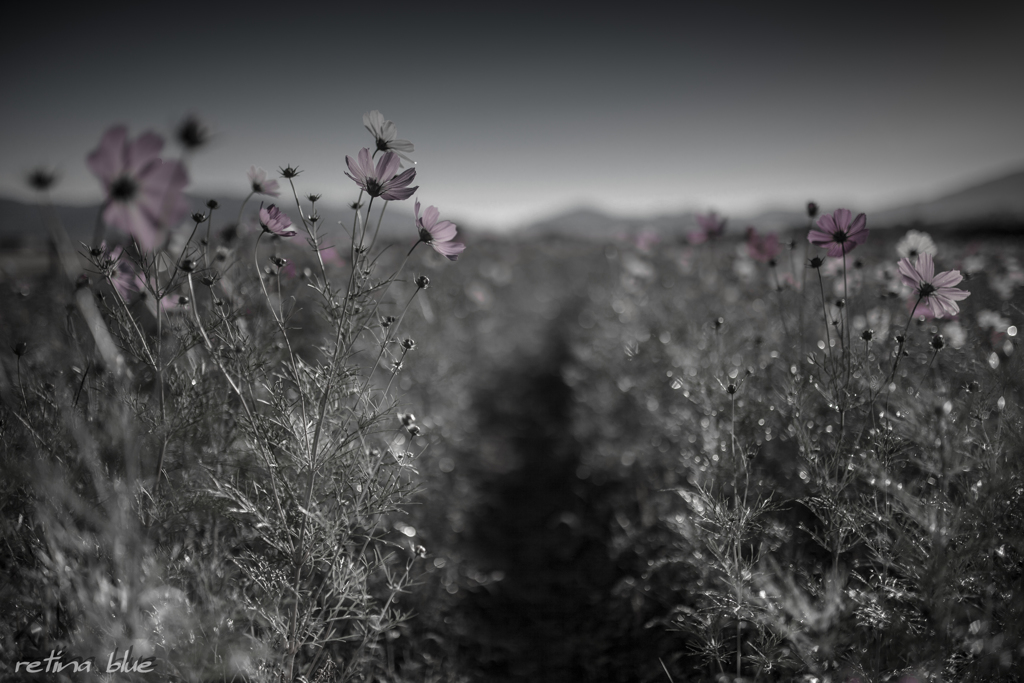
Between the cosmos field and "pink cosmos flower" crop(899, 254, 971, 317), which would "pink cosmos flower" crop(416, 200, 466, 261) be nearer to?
the cosmos field

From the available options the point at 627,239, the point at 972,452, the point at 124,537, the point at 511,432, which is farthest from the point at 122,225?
the point at 627,239

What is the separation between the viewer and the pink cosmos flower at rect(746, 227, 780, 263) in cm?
264

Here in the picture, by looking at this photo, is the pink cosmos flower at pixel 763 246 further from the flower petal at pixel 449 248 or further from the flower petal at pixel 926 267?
the flower petal at pixel 449 248

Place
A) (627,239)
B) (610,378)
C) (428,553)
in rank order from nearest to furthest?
(428,553) → (610,378) → (627,239)

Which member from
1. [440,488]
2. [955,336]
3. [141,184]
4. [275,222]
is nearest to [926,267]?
[955,336]

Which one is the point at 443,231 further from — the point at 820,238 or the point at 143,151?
the point at 820,238

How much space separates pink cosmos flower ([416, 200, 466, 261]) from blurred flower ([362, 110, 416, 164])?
0.16 meters

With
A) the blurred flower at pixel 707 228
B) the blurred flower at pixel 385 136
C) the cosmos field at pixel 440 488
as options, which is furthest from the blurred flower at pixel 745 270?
the blurred flower at pixel 385 136

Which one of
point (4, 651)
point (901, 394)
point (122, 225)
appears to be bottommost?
point (4, 651)

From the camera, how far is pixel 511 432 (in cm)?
462

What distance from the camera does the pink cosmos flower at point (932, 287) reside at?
161 cm

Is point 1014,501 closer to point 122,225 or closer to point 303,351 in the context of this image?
point 122,225

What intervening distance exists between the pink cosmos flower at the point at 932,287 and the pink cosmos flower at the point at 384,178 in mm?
1629

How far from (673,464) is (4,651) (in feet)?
8.94
